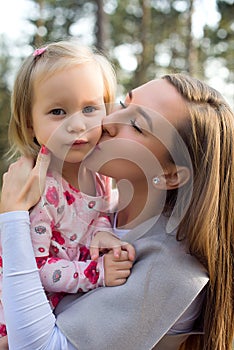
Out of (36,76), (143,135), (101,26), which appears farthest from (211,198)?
(101,26)

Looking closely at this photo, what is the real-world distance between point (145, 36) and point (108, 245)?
1527cm

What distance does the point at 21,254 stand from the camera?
59.7 inches

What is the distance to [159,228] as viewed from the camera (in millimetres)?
1645

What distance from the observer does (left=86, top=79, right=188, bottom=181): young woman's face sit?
162 centimetres

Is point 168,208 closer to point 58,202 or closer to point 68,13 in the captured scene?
point 58,202

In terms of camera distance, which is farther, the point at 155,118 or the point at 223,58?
the point at 223,58

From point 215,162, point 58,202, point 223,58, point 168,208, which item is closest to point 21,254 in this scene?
point 58,202

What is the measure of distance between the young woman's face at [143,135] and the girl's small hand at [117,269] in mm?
235

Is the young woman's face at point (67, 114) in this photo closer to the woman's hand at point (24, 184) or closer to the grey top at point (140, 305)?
the woman's hand at point (24, 184)

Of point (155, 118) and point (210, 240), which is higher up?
point (155, 118)

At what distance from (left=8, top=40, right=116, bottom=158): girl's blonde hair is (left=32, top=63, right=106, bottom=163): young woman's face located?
0.03m

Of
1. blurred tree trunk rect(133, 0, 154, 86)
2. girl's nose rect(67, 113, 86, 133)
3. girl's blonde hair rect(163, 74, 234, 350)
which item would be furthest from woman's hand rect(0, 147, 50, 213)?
blurred tree trunk rect(133, 0, 154, 86)

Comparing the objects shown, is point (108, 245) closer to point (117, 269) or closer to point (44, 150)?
point (117, 269)

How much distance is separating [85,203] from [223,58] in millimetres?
14787
